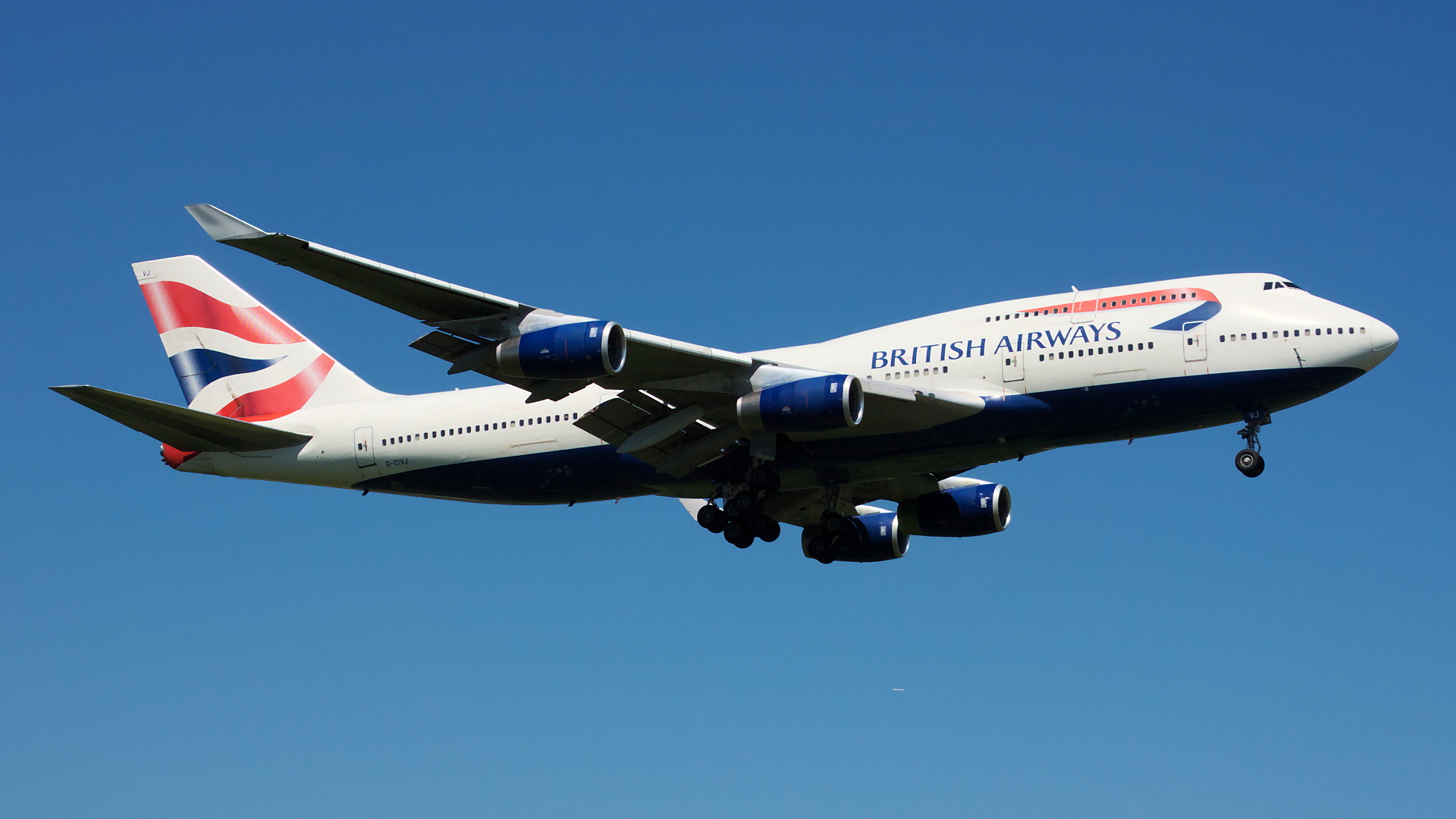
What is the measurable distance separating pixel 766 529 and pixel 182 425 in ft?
46.3

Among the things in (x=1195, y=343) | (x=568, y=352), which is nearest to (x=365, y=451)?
(x=568, y=352)

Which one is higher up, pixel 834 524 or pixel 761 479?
pixel 761 479

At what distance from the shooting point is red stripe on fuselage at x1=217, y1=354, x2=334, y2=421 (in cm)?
3816

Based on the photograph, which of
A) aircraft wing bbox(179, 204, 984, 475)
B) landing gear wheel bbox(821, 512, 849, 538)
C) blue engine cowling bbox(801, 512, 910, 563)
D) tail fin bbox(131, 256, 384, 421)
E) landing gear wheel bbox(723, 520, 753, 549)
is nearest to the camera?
aircraft wing bbox(179, 204, 984, 475)

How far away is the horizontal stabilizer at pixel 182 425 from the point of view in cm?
3185

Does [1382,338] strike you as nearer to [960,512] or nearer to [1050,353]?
[1050,353]

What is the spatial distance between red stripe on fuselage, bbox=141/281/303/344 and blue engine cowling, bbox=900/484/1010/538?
1722 centimetres

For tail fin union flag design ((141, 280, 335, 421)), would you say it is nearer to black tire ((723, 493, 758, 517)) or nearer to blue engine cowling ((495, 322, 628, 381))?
blue engine cowling ((495, 322, 628, 381))

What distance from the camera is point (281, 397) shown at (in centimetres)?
3834

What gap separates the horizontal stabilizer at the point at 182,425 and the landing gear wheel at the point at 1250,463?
72.3 feet

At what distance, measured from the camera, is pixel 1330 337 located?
29609 mm

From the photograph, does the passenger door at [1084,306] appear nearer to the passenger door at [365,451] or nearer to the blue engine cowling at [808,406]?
the blue engine cowling at [808,406]

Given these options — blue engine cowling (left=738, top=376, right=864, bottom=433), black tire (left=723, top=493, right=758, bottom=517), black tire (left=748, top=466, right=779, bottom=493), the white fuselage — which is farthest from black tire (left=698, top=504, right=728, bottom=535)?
blue engine cowling (left=738, top=376, right=864, bottom=433)

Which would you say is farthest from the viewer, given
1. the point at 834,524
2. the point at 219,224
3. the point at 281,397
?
the point at 281,397
